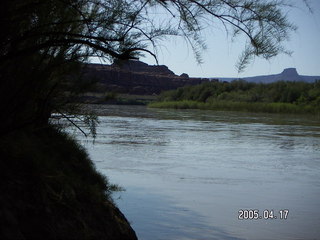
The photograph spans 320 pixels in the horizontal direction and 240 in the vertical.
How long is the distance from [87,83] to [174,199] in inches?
68.0

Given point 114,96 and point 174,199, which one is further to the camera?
point 174,199

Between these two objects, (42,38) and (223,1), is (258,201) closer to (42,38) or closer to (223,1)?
(223,1)

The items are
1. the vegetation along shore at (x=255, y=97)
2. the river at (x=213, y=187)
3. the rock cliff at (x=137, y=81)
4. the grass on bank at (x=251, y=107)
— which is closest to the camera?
the river at (x=213, y=187)

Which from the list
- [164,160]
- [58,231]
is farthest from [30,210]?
[164,160]

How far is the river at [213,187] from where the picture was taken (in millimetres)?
4316

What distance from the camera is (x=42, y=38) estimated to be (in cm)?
360

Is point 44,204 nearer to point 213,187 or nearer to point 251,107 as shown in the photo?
point 213,187

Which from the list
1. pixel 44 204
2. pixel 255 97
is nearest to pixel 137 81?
pixel 255 97

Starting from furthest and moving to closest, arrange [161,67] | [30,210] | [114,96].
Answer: [114,96] < [161,67] < [30,210]

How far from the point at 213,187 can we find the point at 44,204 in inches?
118

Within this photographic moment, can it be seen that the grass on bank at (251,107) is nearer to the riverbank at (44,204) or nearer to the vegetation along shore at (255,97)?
the vegetation along shore at (255,97)

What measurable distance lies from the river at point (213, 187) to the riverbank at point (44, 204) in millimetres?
476

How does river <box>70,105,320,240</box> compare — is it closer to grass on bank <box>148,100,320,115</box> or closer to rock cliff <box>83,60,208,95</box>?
rock cliff <box>83,60,208,95</box>

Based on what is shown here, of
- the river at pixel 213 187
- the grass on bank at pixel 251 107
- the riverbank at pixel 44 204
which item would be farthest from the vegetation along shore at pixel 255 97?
the riverbank at pixel 44 204
